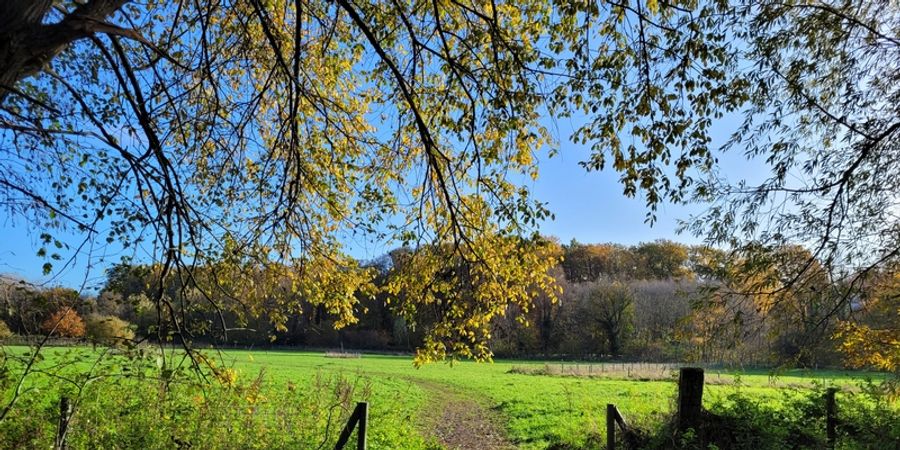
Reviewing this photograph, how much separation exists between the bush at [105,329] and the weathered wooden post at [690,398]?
7.25 meters

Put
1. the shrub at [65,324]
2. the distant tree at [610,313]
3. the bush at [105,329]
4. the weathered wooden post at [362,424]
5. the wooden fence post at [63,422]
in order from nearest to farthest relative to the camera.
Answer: the shrub at [65,324] < the bush at [105,329] < the wooden fence post at [63,422] < the weathered wooden post at [362,424] < the distant tree at [610,313]

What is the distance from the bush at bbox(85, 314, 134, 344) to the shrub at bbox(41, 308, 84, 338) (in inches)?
3.5

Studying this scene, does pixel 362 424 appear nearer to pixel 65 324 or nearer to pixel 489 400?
pixel 65 324

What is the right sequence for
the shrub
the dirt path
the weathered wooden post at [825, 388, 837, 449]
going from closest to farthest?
the shrub, the weathered wooden post at [825, 388, 837, 449], the dirt path

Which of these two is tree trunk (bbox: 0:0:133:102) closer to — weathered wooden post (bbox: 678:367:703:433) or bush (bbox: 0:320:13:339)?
bush (bbox: 0:320:13:339)

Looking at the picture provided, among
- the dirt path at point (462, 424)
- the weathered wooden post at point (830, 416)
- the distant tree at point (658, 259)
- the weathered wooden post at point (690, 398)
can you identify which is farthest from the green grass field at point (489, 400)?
the distant tree at point (658, 259)

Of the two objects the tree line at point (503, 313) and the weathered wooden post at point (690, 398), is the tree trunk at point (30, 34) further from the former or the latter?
the weathered wooden post at point (690, 398)

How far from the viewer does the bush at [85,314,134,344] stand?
18.0ft

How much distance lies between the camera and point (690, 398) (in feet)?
25.6

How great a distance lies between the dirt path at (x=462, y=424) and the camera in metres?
12.9

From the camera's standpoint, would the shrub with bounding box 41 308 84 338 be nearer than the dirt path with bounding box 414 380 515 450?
Yes

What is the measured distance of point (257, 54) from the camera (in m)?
7.34

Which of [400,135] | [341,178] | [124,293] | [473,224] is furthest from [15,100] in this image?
[473,224]

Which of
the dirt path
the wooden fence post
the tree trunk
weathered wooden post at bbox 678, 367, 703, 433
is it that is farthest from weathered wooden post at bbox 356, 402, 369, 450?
the dirt path
